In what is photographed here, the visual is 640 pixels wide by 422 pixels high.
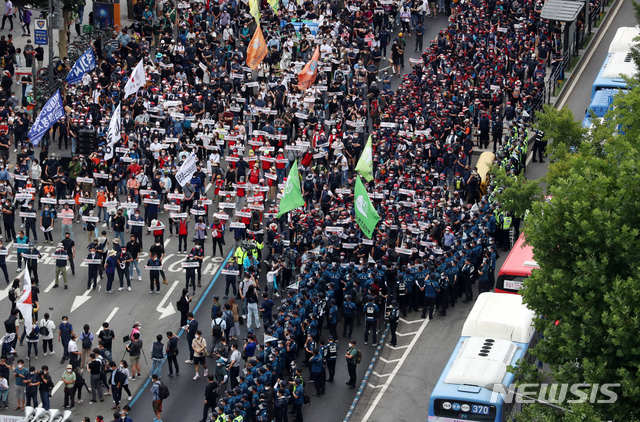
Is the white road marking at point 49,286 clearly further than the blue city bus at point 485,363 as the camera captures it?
Yes

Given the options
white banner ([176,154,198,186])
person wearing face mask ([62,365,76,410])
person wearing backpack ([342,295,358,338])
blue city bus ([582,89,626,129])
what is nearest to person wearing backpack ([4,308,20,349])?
person wearing face mask ([62,365,76,410])

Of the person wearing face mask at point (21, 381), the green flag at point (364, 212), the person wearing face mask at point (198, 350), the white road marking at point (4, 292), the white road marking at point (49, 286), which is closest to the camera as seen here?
the person wearing face mask at point (21, 381)

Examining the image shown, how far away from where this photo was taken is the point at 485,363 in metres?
31.3

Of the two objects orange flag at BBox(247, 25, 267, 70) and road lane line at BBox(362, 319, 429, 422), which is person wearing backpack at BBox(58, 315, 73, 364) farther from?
orange flag at BBox(247, 25, 267, 70)

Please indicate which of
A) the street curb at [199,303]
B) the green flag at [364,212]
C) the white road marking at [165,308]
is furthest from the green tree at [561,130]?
the white road marking at [165,308]

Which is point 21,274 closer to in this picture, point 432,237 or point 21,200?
point 21,200

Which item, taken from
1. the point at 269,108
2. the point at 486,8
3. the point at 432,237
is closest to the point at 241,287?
the point at 432,237

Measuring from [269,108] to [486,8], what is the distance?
14.5 m

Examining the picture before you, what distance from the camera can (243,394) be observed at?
108 ft

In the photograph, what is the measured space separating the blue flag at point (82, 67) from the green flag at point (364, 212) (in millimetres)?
16947

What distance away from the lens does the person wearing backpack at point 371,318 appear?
123ft

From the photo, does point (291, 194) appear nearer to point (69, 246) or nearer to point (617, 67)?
point (69, 246)

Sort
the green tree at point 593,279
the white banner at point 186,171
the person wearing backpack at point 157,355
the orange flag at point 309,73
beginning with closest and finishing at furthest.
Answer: the green tree at point 593,279 < the person wearing backpack at point 157,355 < the white banner at point 186,171 < the orange flag at point 309,73

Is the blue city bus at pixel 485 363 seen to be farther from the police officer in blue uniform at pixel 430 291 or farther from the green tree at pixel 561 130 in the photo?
the green tree at pixel 561 130
